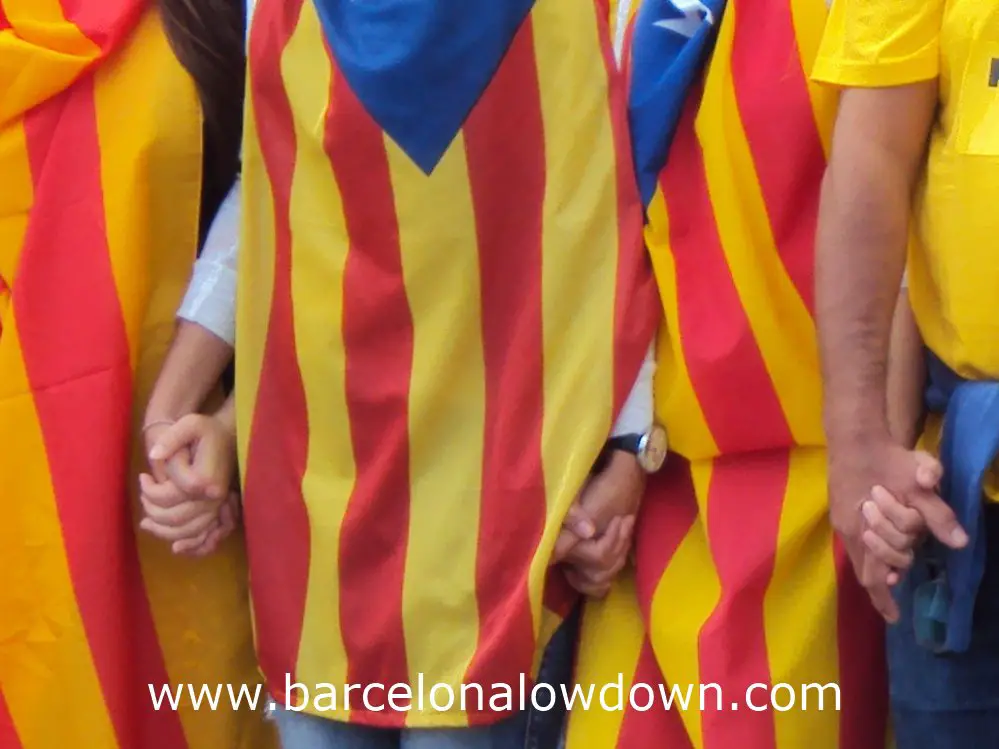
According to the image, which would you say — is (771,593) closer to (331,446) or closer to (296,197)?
(331,446)

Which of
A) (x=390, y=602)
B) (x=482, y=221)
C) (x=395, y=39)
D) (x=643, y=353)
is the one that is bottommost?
(x=390, y=602)

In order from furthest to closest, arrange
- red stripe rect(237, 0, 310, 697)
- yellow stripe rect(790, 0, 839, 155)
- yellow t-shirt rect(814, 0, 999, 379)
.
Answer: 1. red stripe rect(237, 0, 310, 697)
2. yellow stripe rect(790, 0, 839, 155)
3. yellow t-shirt rect(814, 0, 999, 379)

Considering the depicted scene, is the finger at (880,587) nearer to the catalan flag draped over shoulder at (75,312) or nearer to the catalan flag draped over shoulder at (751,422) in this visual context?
the catalan flag draped over shoulder at (751,422)

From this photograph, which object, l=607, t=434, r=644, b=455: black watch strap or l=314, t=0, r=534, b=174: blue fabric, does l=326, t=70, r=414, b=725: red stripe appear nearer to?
l=314, t=0, r=534, b=174: blue fabric

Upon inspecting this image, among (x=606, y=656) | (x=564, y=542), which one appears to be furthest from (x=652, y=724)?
(x=564, y=542)

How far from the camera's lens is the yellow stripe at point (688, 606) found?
1000 mm

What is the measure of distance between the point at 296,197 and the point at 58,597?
401 millimetres

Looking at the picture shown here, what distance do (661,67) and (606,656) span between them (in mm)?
483

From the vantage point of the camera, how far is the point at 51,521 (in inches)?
43.1

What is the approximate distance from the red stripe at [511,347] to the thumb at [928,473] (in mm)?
291

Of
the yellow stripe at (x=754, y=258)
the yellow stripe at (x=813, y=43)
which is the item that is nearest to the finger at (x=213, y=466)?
the yellow stripe at (x=754, y=258)

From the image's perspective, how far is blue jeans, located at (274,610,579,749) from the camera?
3.38 feet

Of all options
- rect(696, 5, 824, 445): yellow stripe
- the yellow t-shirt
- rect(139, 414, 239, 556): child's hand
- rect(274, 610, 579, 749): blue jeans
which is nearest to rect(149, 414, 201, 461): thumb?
rect(139, 414, 239, 556): child's hand

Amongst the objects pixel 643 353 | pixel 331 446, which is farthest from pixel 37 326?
pixel 643 353
